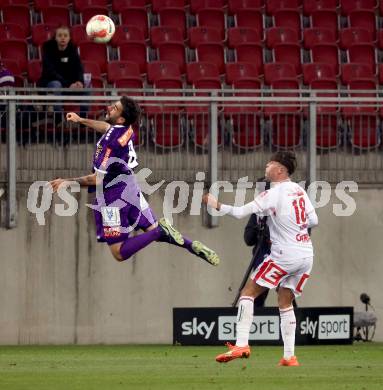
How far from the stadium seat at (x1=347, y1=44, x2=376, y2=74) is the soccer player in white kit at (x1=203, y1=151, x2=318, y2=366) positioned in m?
9.47

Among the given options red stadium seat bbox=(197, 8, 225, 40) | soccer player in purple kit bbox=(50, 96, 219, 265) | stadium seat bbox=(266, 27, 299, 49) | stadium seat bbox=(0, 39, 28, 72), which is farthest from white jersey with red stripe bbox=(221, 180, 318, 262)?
red stadium seat bbox=(197, 8, 225, 40)

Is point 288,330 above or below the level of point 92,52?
below

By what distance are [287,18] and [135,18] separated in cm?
260

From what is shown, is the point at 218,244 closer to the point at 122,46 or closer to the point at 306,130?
the point at 306,130

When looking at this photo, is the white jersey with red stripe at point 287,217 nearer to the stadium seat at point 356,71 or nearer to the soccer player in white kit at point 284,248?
the soccer player in white kit at point 284,248

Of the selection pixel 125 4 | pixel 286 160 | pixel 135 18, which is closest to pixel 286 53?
pixel 135 18

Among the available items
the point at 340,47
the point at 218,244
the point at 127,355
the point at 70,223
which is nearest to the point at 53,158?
the point at 70,223

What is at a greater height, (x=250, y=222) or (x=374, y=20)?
(x=374, y=20)

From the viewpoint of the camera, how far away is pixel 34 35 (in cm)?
2114

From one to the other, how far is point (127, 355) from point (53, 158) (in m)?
3.83

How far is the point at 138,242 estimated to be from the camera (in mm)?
14352

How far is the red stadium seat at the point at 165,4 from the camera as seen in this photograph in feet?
72.8

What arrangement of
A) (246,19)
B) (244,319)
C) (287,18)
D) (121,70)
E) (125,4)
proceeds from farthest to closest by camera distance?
(287,18)
(246,19)
(125,4)
(121,70)
(244,319)

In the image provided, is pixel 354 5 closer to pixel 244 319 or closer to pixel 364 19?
pixel 364 19
